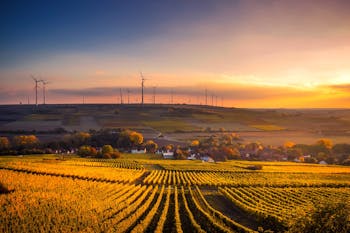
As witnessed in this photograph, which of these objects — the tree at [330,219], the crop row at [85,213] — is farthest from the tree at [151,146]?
the tree at [330,219]

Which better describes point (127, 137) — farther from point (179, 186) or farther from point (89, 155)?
point (179, 186)

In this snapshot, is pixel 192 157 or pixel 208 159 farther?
pixel 192 157

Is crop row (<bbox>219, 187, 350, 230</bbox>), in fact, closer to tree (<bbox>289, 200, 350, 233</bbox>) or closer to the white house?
tree (<bbox>289, 200, 350, 233</bbox>)

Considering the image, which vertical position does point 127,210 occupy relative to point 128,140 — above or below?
Result: above

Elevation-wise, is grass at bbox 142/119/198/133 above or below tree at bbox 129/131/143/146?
above

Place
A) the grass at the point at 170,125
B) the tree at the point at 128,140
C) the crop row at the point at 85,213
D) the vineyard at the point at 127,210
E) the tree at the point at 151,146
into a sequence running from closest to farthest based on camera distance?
the crop row at the point at 85,213, the vineyard at the point at 127,210, the tree at the point at 151,146, the tree at the point at 128,140, the grass at the point at 170,125

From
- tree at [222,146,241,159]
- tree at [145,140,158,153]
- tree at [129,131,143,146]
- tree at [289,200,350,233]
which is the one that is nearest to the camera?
tree at [289,200,350,233]

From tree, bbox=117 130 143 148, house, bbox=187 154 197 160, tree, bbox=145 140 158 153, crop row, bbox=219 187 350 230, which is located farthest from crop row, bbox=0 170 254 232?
tree, bbox=117 130 143 148

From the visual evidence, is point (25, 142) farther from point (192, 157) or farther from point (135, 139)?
point (192, 157)

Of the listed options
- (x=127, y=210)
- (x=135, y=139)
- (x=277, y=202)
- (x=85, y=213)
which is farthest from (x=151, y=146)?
(x=85, y=213)

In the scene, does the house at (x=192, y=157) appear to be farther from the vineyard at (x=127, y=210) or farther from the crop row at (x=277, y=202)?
the vineyard at (x=127, y=210)

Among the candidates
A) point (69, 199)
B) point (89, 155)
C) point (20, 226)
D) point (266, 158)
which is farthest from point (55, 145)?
point (20, 226)
